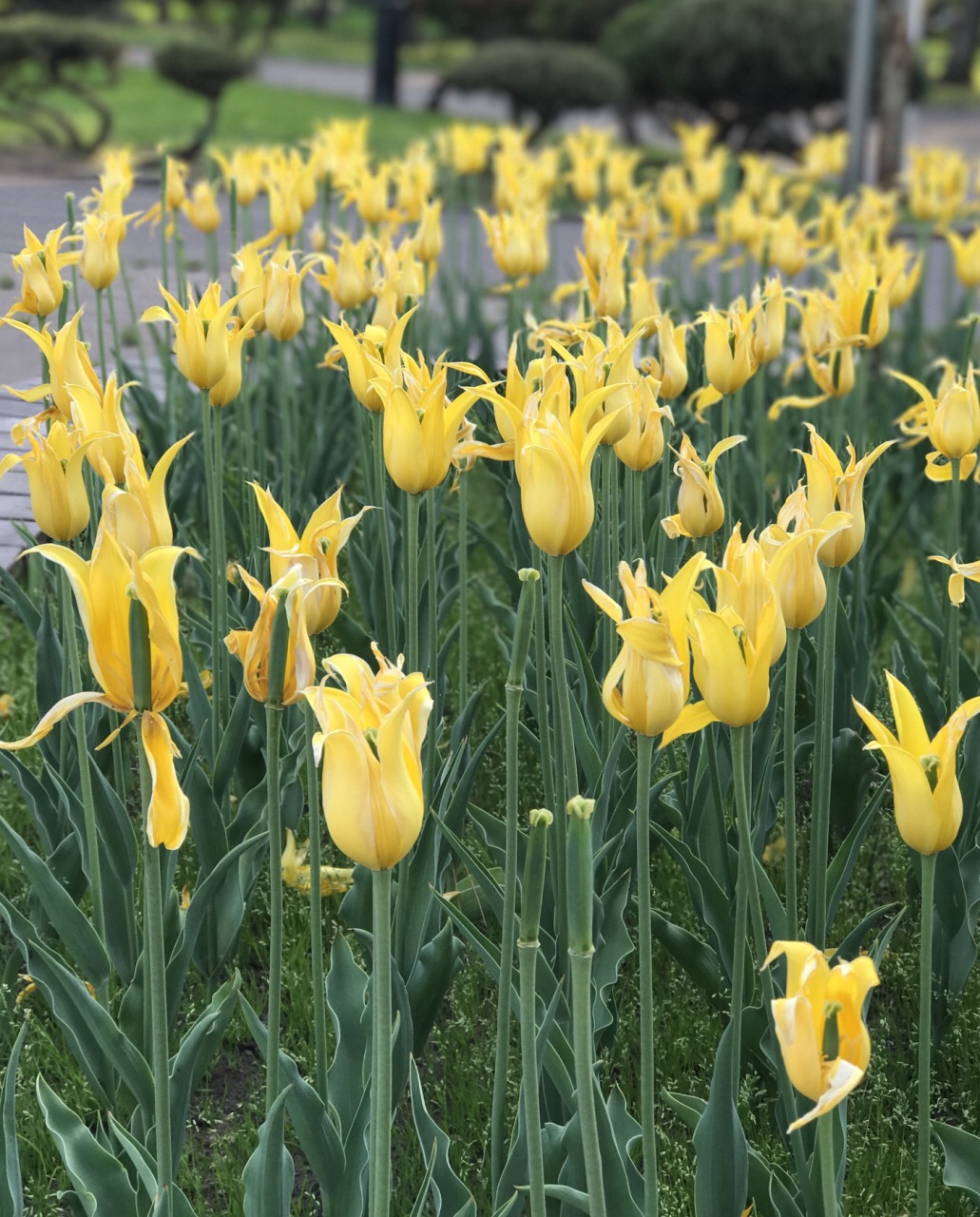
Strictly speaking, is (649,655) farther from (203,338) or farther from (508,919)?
(203,338)

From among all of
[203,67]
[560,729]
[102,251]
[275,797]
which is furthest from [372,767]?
[203,67]

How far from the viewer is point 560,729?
5.51ft

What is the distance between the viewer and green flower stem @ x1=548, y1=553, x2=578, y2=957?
1.55m

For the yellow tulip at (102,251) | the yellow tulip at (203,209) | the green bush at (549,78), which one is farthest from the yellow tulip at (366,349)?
the green bush at (549,78)

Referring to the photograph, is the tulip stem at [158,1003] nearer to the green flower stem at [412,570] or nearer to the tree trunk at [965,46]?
the green flower stem at [412,570]

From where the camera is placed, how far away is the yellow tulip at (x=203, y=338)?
2133 mm

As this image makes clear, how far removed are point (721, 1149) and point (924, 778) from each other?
1.47 ft

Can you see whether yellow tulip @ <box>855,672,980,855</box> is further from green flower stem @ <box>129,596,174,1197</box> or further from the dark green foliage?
the dark green foliage

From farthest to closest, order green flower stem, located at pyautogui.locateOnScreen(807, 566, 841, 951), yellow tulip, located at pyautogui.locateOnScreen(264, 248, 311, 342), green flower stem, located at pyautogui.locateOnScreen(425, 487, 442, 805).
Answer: yellow tulip, located at pyautogui.locateOnScreen(264, 248, 311, 342)
green flower stem, located at pyautogui.locateOnScreen(425, 487, 442, 805)
green flower stem, located at pyautogui.locateOnScreen(807, 566, 841, 951)

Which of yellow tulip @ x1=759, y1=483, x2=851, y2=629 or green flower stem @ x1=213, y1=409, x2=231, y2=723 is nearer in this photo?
yellow tulip @ x1=759, y1=483, x2=851, y2=629

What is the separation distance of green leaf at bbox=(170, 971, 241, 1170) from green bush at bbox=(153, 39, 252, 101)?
1285cm

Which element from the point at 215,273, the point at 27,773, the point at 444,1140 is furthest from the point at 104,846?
the point at 215,273

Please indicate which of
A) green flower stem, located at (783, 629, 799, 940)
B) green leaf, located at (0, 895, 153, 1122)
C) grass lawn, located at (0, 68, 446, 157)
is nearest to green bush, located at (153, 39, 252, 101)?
grass lawn, located at (0, 68, 446, 157)

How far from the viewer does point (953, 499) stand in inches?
97.7
